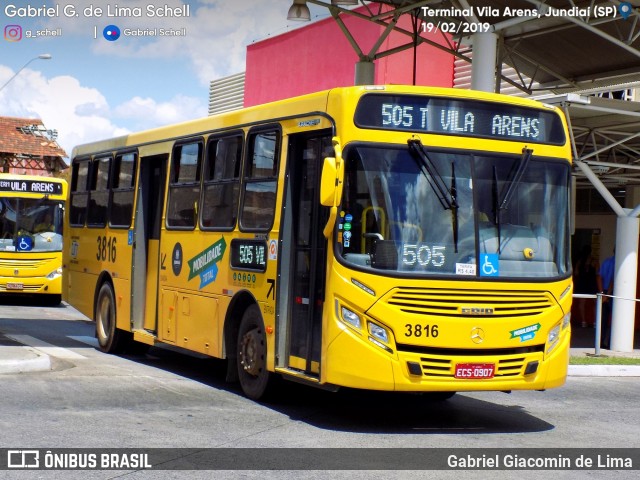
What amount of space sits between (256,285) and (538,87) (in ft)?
59.7

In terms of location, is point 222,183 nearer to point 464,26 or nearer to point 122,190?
point 122,190

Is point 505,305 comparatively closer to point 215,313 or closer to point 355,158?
point 355,158

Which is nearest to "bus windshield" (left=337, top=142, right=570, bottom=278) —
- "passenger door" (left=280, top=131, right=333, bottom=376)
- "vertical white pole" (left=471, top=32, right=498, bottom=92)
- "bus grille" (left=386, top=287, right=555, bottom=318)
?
"bus grille" (left=386, top=287, right=555, bottom=318)

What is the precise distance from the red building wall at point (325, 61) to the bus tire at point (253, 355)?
22.9 meters

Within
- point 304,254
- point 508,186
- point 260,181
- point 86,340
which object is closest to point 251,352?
point 304,254

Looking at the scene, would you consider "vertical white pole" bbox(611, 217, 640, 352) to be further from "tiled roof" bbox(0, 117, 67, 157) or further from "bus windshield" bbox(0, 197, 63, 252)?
"tiled roof" bbox(0, 117, 67, 157)

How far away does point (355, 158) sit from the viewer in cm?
950

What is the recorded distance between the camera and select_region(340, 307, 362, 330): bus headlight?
30.8 feet

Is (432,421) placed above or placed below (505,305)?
below

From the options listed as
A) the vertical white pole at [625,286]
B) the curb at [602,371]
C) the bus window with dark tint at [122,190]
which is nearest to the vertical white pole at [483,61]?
the vertical white pole at [625,286]

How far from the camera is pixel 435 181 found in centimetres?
956

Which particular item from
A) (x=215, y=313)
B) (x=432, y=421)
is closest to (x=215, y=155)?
(x=215, y=313)

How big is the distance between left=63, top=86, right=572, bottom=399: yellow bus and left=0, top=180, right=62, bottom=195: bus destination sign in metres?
14.5

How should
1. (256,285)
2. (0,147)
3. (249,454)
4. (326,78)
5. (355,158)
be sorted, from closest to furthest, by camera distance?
(249,454) → (355,158) → (256,285) → (326,78) → (0,147)
